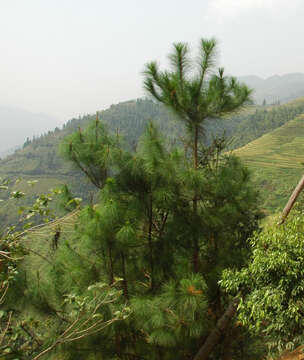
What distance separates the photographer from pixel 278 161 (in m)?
41.2

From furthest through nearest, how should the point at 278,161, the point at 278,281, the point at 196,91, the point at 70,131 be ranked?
1. the point at 70,131
2. the point at 278,161
3. the point at 196,91
4. the point at 278,281

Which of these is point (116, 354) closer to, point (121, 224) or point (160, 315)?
point (160, 315)

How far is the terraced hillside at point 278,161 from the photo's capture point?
96.9ft

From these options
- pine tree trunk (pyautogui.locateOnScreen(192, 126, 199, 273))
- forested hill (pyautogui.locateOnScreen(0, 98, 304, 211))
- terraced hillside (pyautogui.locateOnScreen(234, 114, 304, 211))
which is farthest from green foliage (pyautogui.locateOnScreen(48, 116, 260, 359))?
forested hill (pyautogui.locateOnScreen(0, 98, 304, 211))

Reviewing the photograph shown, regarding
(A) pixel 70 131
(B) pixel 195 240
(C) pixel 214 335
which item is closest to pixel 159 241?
(B) pixel 195 240

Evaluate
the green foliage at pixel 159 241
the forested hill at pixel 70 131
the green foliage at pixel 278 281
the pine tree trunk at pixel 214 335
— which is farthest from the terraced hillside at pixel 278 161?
the green foliage at pixel 278 281

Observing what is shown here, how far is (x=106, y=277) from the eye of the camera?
149 inches

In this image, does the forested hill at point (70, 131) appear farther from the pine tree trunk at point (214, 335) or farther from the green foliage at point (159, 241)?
the pine tree trunk at point (214, 335)

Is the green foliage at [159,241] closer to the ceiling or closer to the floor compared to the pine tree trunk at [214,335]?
closer to the ceiling

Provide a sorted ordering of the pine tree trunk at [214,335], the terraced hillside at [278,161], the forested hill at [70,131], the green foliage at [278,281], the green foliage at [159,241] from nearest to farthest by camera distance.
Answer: the green foliage at [278,281]
the green foliage at [159,241]
the pine tree trunk at [214,335]
the terraced hillside at [278,161]
the forested hill at [70,131]

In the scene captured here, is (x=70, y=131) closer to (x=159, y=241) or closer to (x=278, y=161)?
(x=278, y=161)

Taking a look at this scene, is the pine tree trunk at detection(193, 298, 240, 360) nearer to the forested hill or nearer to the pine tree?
the pine tree

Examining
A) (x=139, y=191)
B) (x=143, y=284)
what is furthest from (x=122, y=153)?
(x=143, y=284)

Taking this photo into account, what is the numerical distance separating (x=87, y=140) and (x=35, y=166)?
91.3 meters
